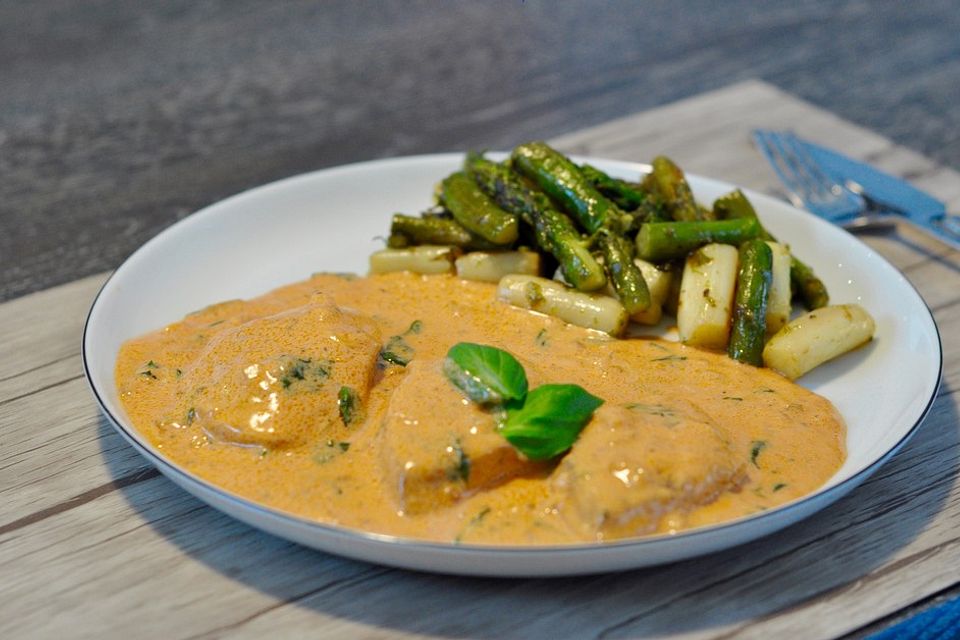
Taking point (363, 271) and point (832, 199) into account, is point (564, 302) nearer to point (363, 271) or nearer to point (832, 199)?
point (363, 271)

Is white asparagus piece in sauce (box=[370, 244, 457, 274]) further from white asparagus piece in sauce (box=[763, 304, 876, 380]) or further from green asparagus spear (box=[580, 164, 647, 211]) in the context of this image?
white asparagus piece in sauce (box=[763, 304, 876, 380])

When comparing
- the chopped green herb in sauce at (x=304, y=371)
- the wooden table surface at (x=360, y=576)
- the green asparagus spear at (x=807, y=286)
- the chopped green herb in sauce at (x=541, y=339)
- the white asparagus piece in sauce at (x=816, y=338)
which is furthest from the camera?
the green asparagus spear at (x=807, y=286)

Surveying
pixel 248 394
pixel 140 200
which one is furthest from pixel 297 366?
pixel 140 200

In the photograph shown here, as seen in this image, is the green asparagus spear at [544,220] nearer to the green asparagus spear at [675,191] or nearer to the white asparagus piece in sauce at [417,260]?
the white asparagus piece in sauce at [417,260]

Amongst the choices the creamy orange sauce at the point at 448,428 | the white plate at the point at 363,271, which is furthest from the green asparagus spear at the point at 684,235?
the white plate at the point at 363,271

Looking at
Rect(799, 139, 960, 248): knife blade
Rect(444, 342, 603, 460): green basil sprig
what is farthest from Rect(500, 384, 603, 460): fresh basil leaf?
Rect(799, 139, 960, 248): knife blade
